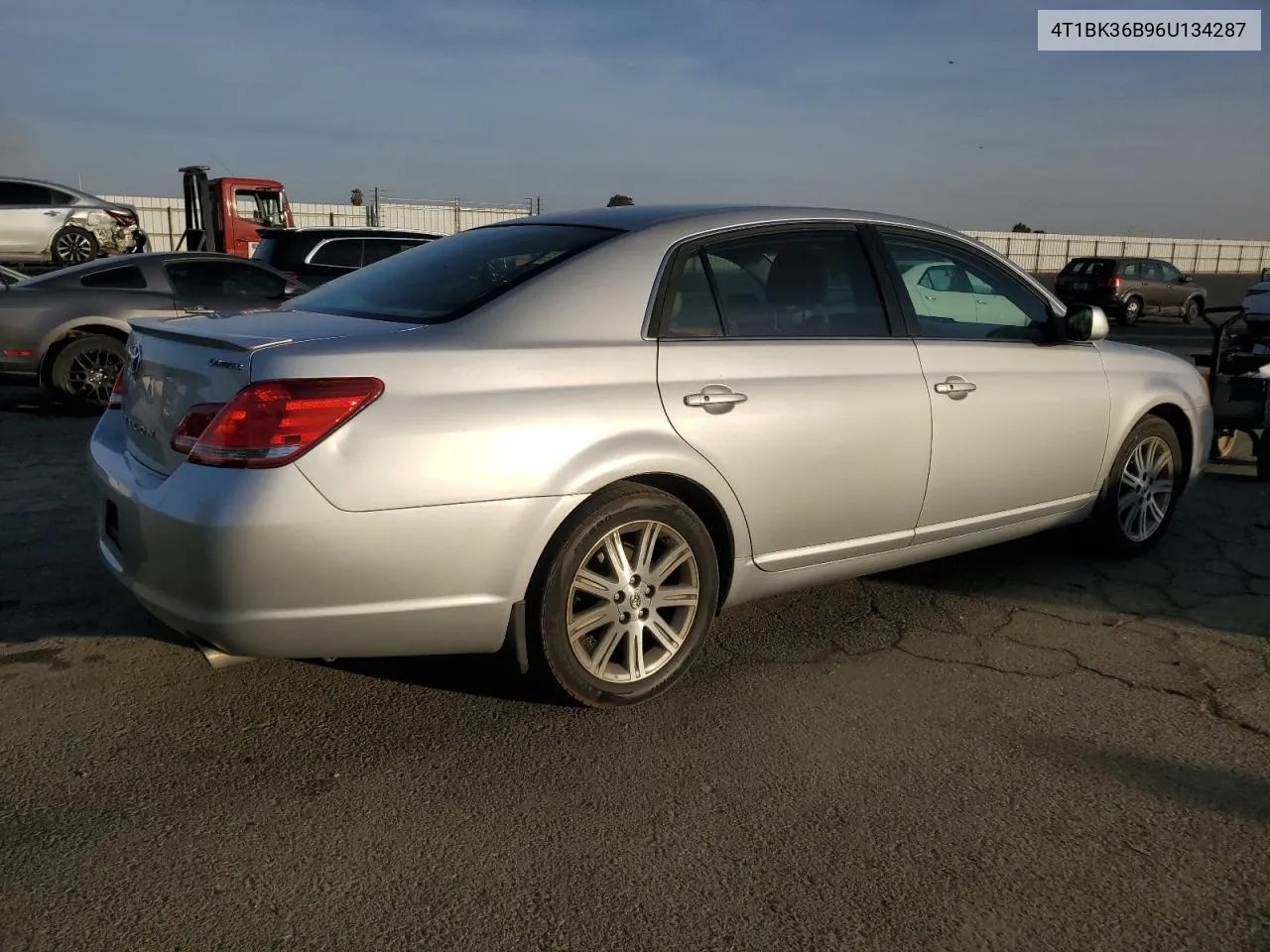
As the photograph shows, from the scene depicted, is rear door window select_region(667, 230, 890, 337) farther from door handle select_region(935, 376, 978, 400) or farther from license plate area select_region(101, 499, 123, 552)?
license plate area select_region(101, 499, 123, 552)

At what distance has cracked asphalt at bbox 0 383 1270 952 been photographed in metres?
2.31

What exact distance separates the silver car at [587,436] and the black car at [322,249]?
880cm

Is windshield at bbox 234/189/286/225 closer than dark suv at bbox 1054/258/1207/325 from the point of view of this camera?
Yes

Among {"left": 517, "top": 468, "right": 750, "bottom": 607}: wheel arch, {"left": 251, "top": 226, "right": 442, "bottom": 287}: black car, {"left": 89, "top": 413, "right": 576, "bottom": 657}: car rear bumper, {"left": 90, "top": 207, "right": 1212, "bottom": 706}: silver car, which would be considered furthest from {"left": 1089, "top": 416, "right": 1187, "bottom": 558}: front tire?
{"left": 251, "top": 226, "right": 442, "bottom": 287}: black car

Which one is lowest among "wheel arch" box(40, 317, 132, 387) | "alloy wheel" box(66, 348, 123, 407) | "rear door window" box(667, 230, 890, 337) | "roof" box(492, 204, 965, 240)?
"alloy wheel" box(66, 348, 123, 407)

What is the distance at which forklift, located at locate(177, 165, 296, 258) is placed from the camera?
21.3 metres

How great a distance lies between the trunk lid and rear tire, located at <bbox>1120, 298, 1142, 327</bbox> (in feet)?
81.3

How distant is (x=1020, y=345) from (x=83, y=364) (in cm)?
740

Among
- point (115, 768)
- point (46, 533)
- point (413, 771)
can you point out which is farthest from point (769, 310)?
point (46, 533)

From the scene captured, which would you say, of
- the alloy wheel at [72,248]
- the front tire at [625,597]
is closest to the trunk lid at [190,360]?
the front tire at [625,597]

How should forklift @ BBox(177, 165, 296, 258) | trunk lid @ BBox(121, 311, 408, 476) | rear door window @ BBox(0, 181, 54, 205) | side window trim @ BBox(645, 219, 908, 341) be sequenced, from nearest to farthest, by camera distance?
trunk lid @ BBox(121, 311, 408, 476)
side window trim @ BBox(645, 219, 908, 341)
rear door window @ BBox(0, 181, 54, 205)
forklift @ BBox(177, 165, 296, 258)

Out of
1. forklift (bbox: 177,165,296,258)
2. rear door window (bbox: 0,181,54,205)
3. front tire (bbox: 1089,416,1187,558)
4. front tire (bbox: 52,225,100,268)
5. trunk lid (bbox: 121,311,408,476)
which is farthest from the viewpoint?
forklift (bbox: 177,165,296,258)

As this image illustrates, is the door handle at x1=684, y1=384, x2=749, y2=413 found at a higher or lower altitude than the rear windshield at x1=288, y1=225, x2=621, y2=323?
lower

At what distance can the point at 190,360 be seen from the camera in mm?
2977
